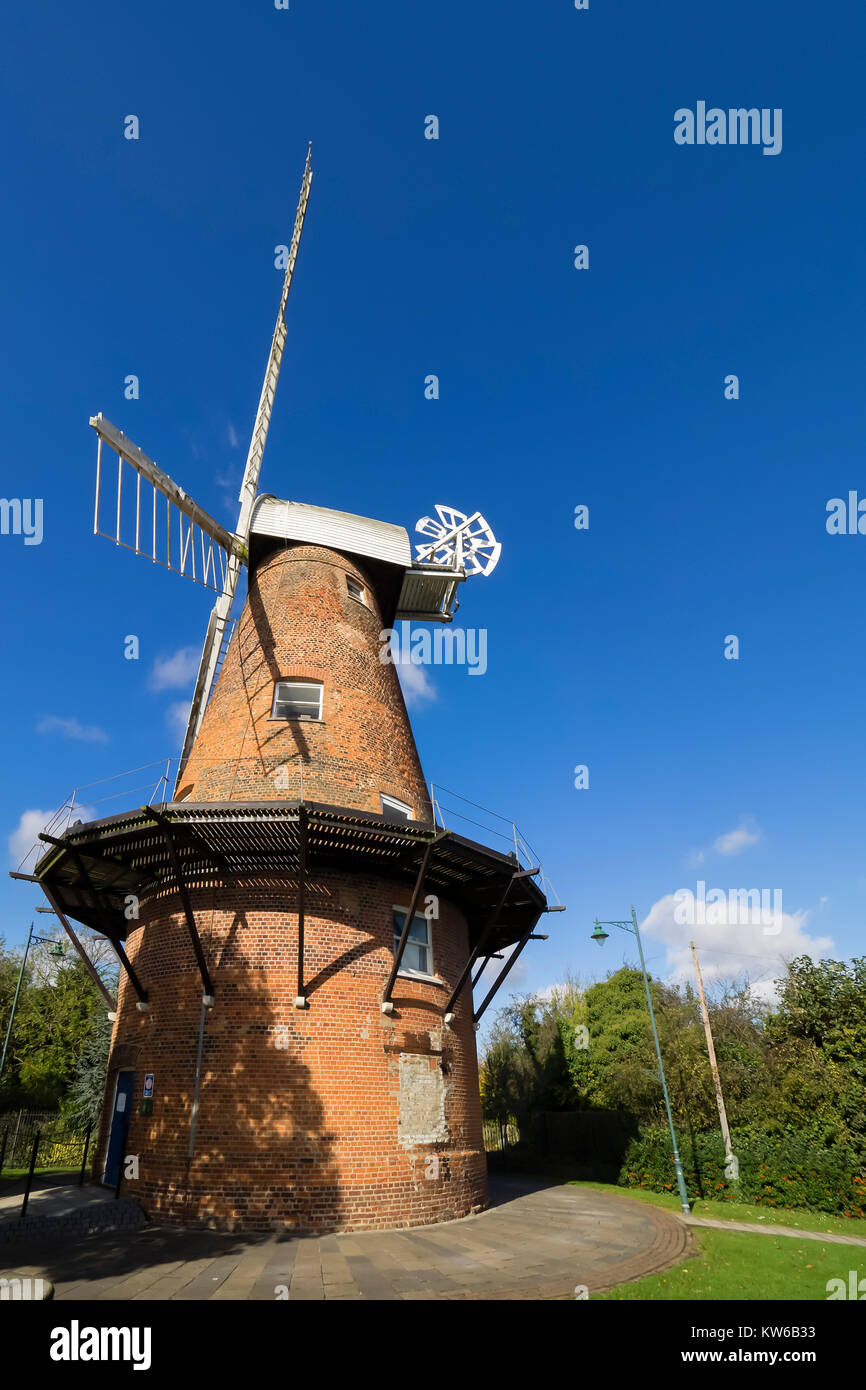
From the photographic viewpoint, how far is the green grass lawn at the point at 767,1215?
13578 millimetres

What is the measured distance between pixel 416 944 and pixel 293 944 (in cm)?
280

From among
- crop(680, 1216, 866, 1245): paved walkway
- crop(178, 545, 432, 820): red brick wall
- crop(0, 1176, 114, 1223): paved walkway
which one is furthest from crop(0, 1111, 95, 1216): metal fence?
crop(680, 1216, 866, 1245): paved walkway

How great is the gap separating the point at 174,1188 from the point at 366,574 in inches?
509

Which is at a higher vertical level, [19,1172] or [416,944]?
[416,944]

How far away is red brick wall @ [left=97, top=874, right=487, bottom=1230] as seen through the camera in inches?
423

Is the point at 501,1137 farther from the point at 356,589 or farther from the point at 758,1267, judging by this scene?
the point at 356,589

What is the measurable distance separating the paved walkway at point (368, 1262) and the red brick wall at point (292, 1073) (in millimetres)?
533

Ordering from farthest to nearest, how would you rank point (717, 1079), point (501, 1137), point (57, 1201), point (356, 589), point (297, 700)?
1. point (501, 1137)
2. point (717, 1079)
3. point (356, 589)
4. point (297, 700)
5. point (57, 1201)

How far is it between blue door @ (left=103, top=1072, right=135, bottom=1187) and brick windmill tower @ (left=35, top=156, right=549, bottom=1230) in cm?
4

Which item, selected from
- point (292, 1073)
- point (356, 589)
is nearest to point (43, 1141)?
point (292, 1073)

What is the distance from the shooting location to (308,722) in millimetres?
14016

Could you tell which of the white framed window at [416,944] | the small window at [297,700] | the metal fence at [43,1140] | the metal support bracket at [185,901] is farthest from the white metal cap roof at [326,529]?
the metal fence at [43,1140]

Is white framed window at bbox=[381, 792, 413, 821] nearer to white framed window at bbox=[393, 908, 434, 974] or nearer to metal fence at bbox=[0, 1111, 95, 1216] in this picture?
white framed window at bbox=[393, 908, 434, 974]
